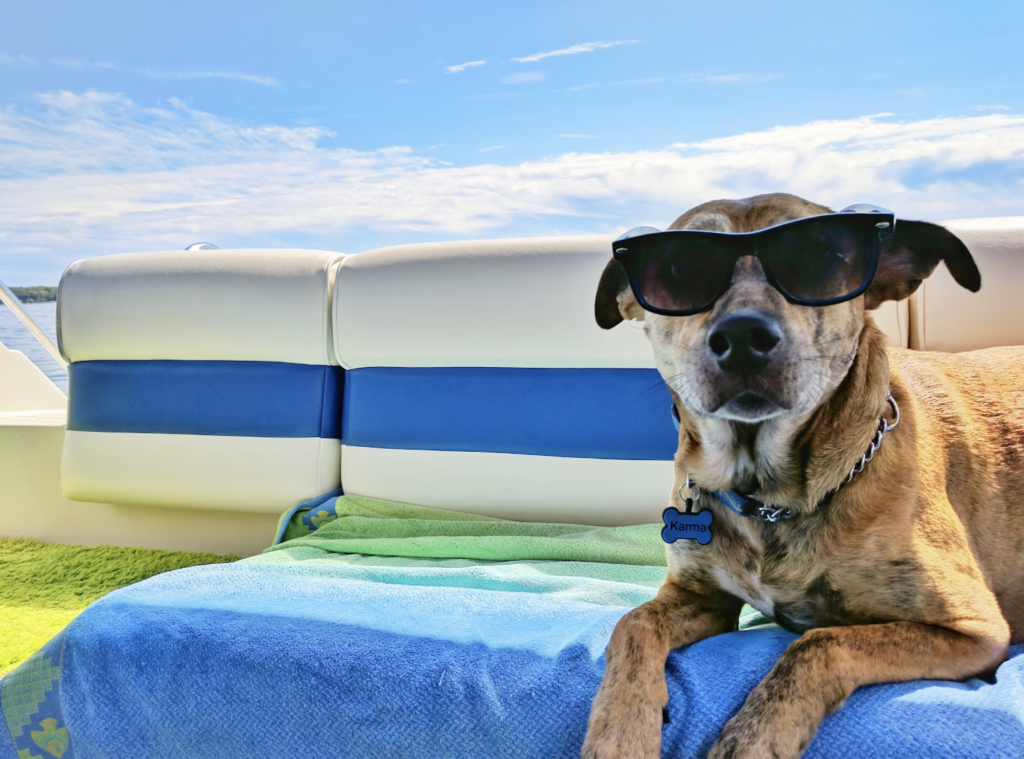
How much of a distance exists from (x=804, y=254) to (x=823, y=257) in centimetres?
3

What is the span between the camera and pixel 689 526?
4.00ft

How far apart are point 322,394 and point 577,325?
0.84 metres

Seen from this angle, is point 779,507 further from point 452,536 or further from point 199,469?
point 199,469

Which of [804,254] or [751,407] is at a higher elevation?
[804,254]

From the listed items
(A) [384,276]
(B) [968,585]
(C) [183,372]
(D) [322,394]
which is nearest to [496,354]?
(A) [384,276]

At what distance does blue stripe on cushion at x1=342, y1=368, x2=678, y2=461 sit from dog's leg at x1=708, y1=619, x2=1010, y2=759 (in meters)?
1.07

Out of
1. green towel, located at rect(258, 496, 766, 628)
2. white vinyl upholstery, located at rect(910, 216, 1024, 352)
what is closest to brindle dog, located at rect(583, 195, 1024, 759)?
green towel, located at rect(258, 496, 766, 628)

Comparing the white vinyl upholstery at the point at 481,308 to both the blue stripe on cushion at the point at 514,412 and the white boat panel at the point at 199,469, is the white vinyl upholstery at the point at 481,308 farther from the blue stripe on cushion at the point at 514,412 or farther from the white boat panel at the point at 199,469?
the white boat panel at the point at 199,469

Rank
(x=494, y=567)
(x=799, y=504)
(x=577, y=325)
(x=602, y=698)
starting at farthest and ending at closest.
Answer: (x=577, y=325)
(x=494, y=567)
(x=799, y=504)
(x=602, y=698)

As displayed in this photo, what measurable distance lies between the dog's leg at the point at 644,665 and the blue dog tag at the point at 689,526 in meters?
0.10

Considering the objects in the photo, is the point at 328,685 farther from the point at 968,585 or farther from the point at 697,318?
the point at 968,585

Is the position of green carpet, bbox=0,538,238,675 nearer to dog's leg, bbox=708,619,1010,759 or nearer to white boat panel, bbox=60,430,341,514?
white boat panel, bbox=60,430,341,514

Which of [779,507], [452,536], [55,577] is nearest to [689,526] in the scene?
[779,507]

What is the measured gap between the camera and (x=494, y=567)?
5.94 feet
